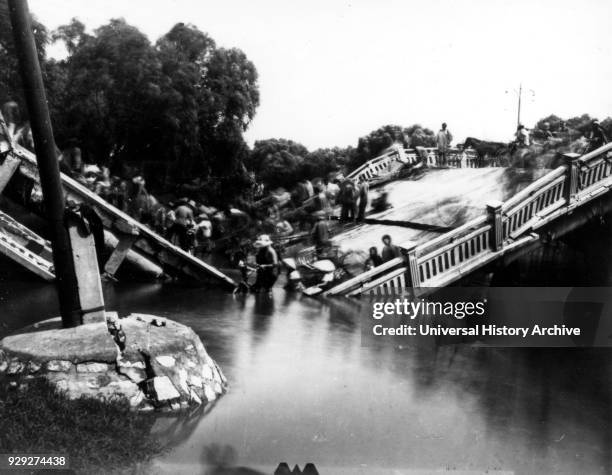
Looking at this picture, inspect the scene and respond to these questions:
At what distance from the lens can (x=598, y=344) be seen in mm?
8055

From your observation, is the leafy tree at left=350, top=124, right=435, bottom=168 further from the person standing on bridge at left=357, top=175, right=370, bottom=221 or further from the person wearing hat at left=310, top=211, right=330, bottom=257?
the person wearing hat at left=310, top=211, right=330, bottom=257

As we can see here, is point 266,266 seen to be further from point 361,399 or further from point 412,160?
point 412,160

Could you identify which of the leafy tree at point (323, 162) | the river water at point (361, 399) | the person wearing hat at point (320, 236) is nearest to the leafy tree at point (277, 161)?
the leafy tree at point (323, 162)

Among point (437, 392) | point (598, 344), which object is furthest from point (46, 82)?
point (598, 344)

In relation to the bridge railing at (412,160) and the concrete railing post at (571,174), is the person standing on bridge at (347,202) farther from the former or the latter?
the concrete railing post at (571,174)

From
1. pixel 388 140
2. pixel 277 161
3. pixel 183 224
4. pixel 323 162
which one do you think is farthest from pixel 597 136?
pixel 183 224

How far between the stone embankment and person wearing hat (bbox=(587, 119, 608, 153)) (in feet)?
28.1

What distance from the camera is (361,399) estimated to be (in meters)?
6.05

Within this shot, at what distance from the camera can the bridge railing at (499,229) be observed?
10.2 meters

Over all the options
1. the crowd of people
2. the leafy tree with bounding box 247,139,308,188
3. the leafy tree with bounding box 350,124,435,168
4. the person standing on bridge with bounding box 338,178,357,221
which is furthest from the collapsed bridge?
the leafy tree with bounding box 350,124,435,168

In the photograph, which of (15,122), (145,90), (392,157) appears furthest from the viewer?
(392,157)

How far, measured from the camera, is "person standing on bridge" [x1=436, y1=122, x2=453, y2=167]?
11.7 m

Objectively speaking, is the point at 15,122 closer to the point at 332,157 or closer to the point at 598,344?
the point at 332,157

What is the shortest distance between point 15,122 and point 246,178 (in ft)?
11.8
